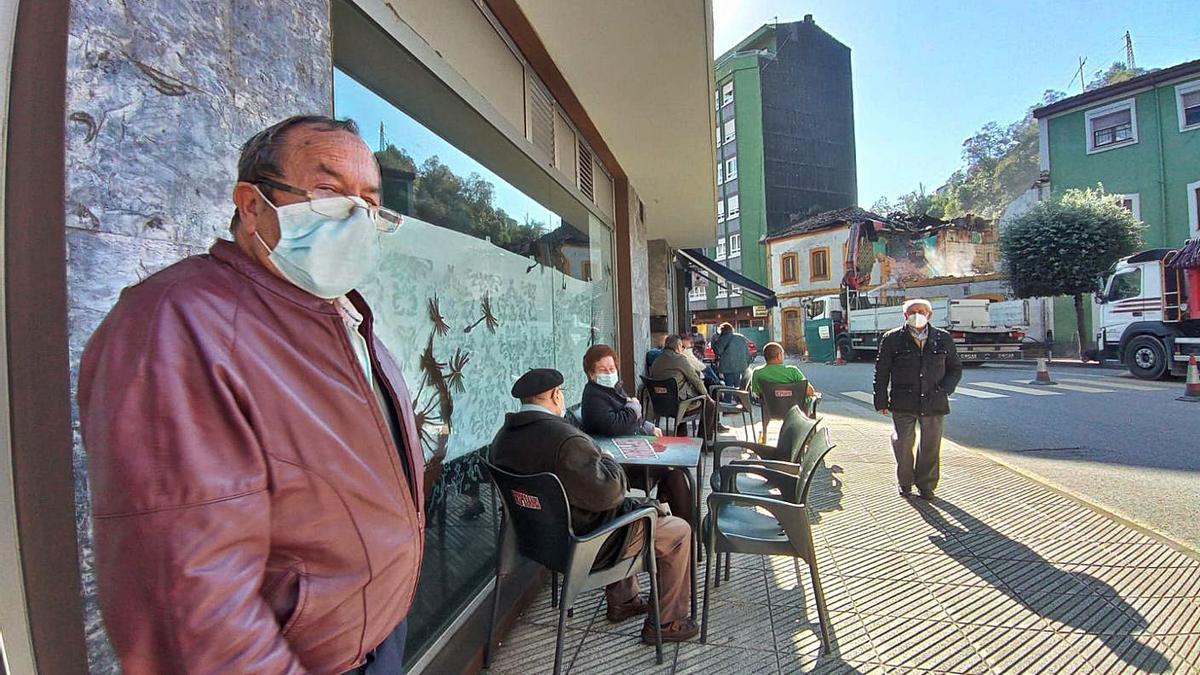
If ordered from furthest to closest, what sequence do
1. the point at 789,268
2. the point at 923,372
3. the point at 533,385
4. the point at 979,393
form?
the point at 789,268, the point at 979,393, the point at 923,372, the point at 533,385

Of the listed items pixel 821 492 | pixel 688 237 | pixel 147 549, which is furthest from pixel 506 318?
pixel 688 237

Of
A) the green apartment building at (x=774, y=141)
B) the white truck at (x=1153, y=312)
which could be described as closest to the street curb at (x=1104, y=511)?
the white truck at (x=1153, y=312)

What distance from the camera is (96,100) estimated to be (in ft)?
3.44

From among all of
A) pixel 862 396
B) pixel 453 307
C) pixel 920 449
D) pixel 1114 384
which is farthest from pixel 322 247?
pixel 1114 384

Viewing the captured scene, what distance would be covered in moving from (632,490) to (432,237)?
2.20 metres

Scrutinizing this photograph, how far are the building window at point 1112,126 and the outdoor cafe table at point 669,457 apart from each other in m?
27.5

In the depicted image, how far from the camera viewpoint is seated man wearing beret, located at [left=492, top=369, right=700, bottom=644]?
2.32 m

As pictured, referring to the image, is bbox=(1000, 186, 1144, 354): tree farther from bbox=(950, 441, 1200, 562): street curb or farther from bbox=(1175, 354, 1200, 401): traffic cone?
bbox=(950, 441, 1200, 562): street curb

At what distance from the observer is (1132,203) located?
822 inches

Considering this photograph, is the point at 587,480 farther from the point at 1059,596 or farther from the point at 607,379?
the point at 1059,596

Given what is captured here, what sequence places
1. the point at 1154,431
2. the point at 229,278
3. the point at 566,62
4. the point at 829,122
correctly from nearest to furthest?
the point at 229,278, the point at 566,62, the point at 1154,431, the point at 829,122

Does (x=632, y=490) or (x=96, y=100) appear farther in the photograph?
(x=632, y=490)

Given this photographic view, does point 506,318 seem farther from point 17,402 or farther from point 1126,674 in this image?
point 1126,674

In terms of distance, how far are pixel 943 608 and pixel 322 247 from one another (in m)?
3.42
